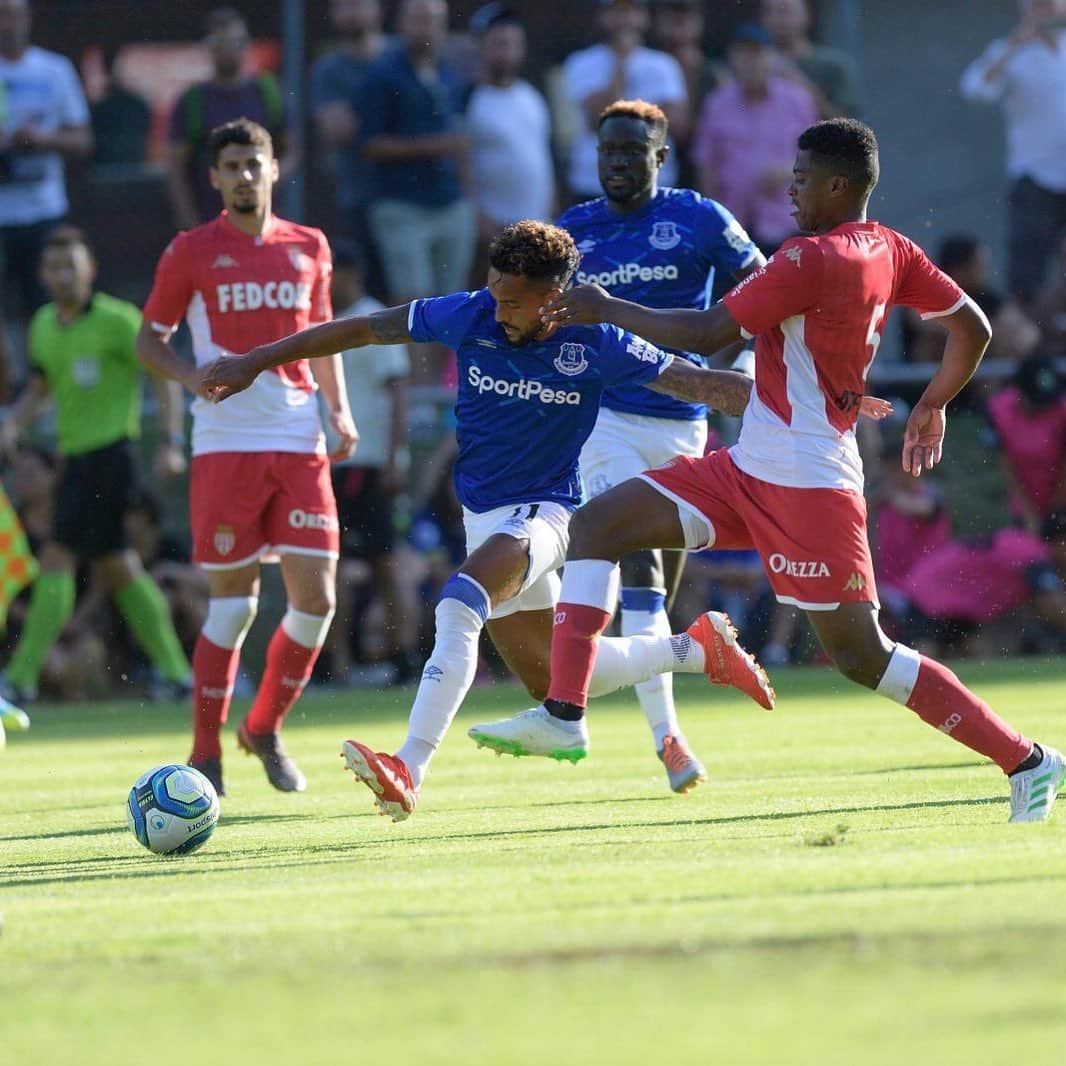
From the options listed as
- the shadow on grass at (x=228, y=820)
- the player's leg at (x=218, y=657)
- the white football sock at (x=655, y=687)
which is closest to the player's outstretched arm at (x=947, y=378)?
the white football sock at (x=655, y=687)

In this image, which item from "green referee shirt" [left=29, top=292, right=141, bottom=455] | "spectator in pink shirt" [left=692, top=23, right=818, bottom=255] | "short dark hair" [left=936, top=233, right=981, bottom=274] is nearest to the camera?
"green referee shirt" [left=29, top=292, right=141, bottom=455]

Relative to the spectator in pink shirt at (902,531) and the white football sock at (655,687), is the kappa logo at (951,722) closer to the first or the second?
the white football sock at (655,687)

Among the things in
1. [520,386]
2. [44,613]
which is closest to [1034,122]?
[44,613]

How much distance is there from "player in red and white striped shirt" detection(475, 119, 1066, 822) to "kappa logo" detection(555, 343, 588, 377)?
57 centimetres

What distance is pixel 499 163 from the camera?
1641 centimetres

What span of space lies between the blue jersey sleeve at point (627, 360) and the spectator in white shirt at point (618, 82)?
321 inches

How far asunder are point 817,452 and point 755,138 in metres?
9.13

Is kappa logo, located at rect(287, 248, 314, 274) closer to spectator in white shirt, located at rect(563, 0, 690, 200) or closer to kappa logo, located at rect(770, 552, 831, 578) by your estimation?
kappa logo, located at rect(770, 552, 831, 578)

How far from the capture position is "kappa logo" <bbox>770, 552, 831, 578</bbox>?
23.0ft

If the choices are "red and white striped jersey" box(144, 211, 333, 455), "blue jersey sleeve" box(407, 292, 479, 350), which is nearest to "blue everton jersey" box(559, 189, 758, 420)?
"blue jersey sleeve" box(407, 292, 479, 350)

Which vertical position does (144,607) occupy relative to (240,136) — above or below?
below

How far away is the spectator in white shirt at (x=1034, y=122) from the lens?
53.6 ft

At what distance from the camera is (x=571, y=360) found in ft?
25.6

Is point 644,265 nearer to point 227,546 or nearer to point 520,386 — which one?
point 520,386
